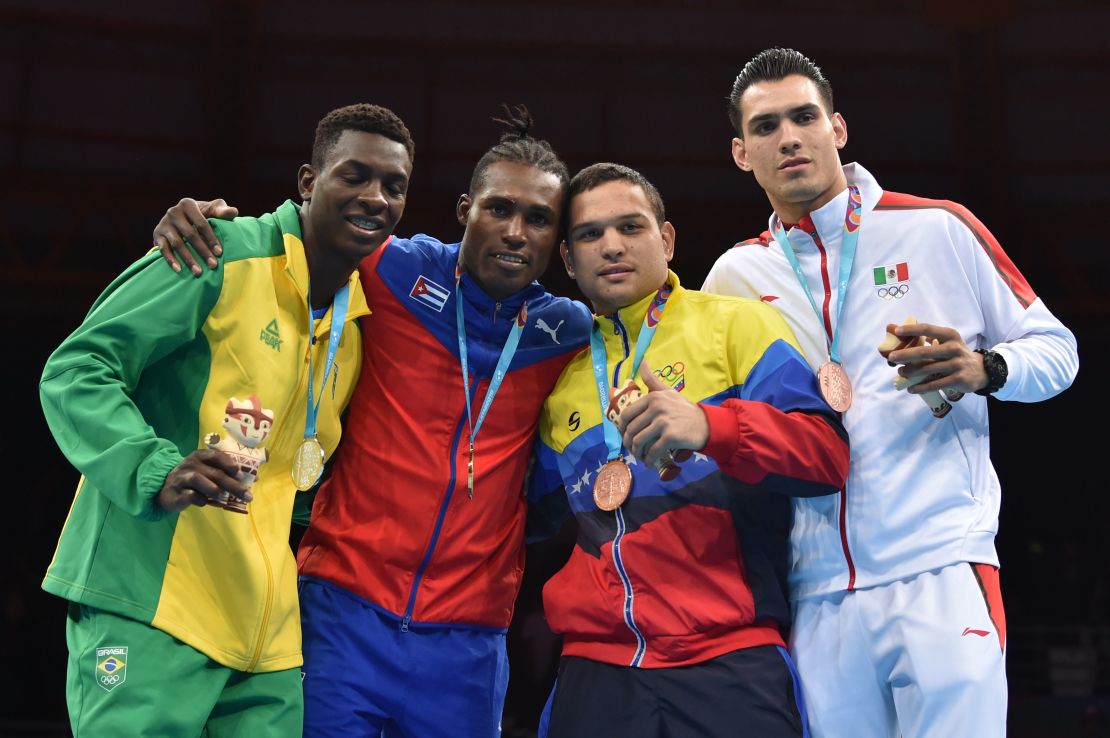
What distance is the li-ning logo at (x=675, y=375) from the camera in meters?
2.90

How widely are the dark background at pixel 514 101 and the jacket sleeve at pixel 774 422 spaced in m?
9.16

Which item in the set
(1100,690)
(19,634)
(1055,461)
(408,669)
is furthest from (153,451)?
(1055,461)

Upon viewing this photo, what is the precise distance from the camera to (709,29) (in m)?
12.2

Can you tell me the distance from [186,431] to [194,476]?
0.48 metres

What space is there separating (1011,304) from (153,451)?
218 cm

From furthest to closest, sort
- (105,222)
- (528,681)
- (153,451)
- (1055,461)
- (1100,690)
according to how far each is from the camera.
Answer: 1. (1055,461)
2. (105,222)
3. (1100,690)
4. (528,681)
5. (153,451)

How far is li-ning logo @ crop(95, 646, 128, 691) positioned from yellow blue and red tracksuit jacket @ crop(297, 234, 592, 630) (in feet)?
2.15

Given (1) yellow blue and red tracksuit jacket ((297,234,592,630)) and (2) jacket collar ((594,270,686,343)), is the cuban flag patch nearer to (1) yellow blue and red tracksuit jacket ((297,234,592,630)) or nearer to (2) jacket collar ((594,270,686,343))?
(1) yellow blue and red tracksuit jacket ((297,234,592,630))

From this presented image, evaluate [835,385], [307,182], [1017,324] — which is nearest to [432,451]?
[307,182]

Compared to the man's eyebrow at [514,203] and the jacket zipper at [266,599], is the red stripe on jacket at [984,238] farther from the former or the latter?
the jacket zipper at [266,599]

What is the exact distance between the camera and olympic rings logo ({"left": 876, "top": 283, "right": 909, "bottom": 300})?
9.60 ft

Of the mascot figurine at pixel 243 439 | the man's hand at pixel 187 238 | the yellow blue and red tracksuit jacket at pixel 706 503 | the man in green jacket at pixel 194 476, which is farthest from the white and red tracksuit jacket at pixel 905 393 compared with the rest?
the man's hand at pixel 187 238

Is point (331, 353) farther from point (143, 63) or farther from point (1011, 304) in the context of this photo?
point (143, 63)

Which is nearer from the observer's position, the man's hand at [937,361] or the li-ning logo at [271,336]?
the man's hand at [937,361]
